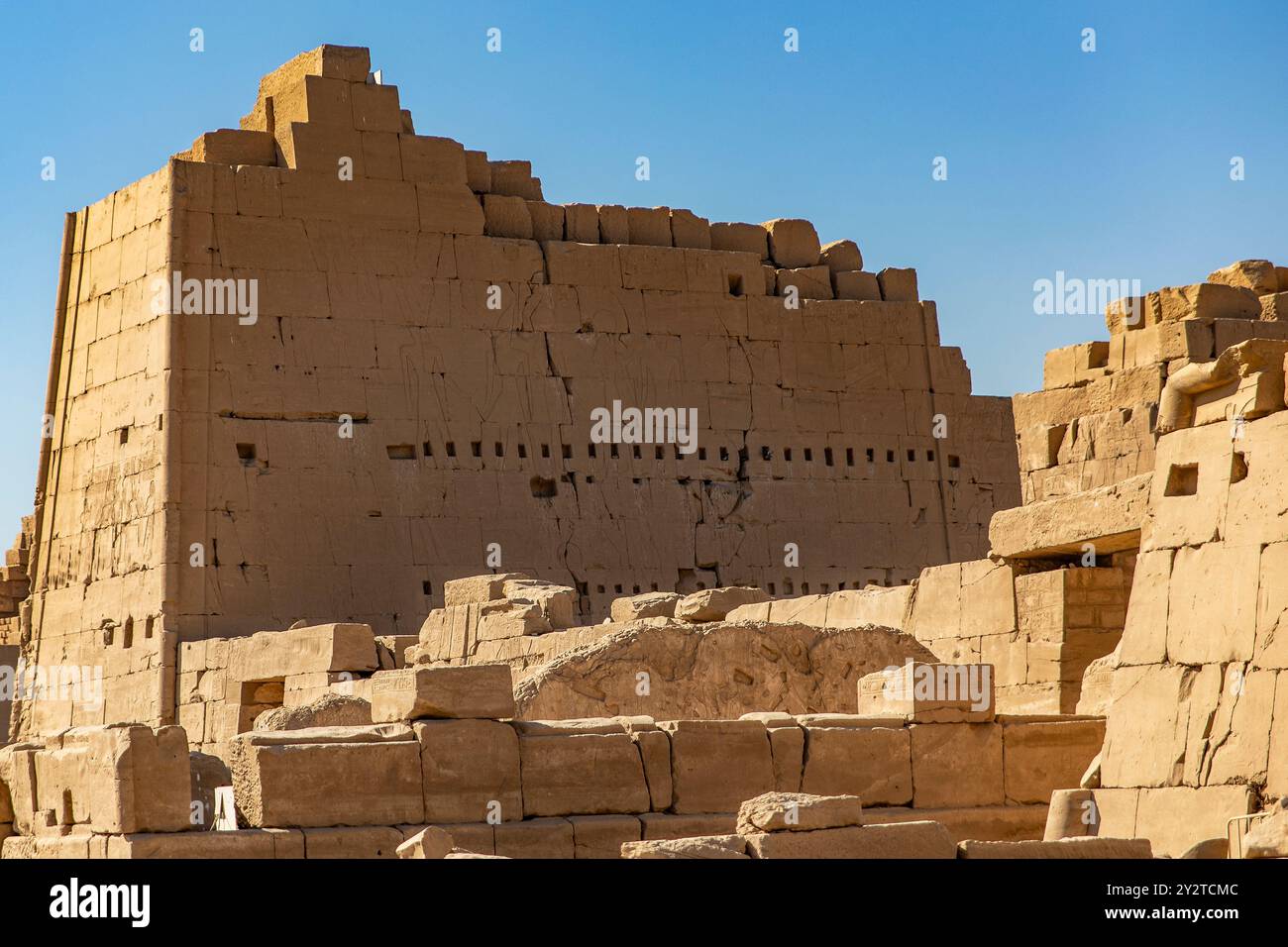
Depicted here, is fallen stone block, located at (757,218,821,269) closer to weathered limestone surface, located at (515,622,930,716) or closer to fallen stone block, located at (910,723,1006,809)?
weathered limestone surface, located at (515,622,930,716)

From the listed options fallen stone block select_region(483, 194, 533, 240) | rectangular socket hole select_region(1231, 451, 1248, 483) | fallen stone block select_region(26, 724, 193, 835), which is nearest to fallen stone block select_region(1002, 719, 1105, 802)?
rectangular socket hole select_region(1231, 451, 1248, 483)

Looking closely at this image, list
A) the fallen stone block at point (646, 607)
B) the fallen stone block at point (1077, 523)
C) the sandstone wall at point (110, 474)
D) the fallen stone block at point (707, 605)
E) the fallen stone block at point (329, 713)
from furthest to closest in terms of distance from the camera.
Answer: the sandstone wall at point (110, 474)
the fallen stone block at point (646, 607)
the fallen stone block at point (707, 605)
the fallen stone block at point (329, 713)
the fallen stone block at point (1077, 523)

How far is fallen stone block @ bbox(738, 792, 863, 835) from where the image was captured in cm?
931

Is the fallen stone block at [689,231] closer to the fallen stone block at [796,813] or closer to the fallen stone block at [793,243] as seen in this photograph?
the fallen stone block at [793,243]

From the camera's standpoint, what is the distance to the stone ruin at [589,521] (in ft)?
37.0

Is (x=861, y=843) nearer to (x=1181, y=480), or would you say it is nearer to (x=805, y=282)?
(x=1181, y=480)

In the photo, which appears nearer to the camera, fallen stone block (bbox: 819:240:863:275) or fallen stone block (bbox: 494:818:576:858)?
fallen stone block (bbox: 494:818:576:858)

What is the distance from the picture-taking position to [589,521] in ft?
80.3

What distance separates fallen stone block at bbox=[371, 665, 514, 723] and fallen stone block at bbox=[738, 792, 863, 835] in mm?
2164

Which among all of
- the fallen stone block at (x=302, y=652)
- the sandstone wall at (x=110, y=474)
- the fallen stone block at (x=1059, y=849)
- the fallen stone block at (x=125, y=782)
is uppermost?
the sandstone wall at (x=110, y=474)

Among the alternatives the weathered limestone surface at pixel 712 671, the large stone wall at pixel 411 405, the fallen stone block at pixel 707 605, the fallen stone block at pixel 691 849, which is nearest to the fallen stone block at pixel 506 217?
the large stone wall at pixel 411 405

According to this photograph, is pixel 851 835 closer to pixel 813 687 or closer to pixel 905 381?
pixel 813 687

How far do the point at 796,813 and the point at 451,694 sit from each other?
255 cm

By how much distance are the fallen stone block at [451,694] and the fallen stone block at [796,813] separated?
2164mm
